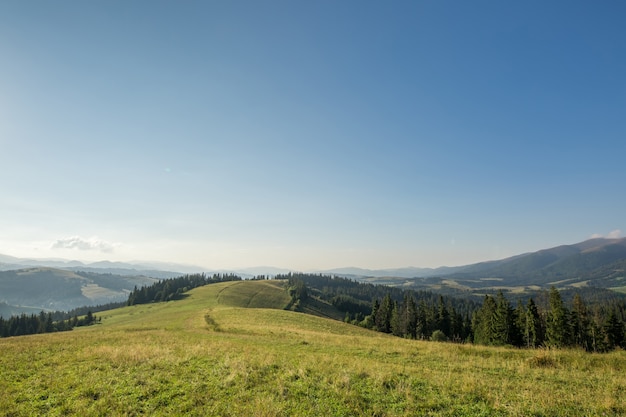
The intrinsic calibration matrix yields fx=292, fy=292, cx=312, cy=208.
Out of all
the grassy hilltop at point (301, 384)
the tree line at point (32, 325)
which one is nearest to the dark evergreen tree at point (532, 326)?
the grassy hilltop at point (301, 384)

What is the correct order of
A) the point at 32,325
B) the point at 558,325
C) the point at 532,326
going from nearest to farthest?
the point at 558,325 < the point at 532,326 < the point at 32,325

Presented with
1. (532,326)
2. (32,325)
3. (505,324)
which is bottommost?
(32,325)

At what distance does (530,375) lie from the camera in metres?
13.6

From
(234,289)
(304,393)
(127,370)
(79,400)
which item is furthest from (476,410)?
(234,289)

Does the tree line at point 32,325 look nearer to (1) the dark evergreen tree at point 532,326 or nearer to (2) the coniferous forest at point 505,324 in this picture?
(2) the coniferous forest at point 505,324

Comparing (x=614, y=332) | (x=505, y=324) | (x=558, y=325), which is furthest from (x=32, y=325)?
(x=614, y=332)

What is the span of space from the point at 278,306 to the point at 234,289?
73.9 feet

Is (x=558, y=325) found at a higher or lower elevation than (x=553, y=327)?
higher

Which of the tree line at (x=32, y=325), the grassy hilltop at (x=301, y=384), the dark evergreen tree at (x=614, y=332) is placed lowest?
the tree line at (x=32, y=325)

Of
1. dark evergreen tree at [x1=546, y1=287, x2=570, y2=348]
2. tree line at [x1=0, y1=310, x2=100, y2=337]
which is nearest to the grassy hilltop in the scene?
dark evergreen tree at [x1=546, y1=287, x2=570, y2=348]

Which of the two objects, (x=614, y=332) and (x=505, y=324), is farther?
(x=505, y=324)

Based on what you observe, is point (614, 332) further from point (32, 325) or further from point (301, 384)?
point (32, 325)

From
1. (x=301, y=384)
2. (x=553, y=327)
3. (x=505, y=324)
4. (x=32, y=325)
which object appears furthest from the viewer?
(x=32, y=325)

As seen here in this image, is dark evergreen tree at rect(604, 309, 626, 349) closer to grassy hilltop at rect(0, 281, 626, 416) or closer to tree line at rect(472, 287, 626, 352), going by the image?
tree line at rect(472, 287, 626, 352)
